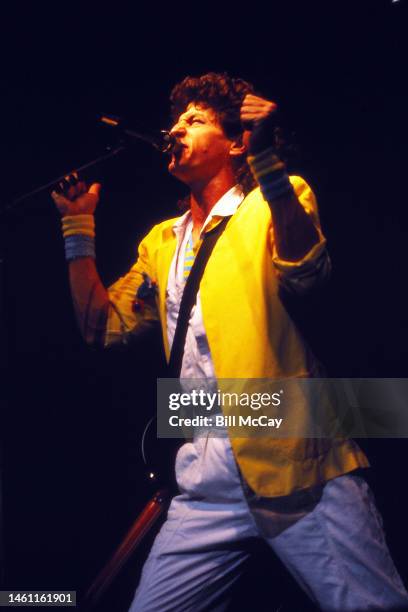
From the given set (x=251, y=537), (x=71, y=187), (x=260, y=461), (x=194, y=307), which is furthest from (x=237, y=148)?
(x=251, y=537)

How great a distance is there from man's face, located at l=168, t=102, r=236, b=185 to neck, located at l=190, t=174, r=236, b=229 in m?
0.03

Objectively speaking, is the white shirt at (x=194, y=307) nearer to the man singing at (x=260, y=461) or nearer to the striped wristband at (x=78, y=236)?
the man singing at (x=260, y=461)

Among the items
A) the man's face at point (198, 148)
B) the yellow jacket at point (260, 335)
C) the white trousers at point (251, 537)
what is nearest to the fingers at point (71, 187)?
the man's face at point (198, 148)

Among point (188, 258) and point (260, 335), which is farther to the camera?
point (188, 258)

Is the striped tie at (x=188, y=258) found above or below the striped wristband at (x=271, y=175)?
below

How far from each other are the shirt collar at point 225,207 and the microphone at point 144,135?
0.29 metres

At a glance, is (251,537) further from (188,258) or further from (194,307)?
(188,258)

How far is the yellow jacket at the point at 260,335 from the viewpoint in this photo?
1.55 metres

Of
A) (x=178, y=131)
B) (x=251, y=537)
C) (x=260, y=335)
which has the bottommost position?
(x=251, y=537)

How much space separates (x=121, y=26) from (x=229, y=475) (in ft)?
7.78

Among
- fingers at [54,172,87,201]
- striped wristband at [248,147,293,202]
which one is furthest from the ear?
striped wristband at [248,147,293,202]

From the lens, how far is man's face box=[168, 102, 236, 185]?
7.24 ft

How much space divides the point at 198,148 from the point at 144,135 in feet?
1.15

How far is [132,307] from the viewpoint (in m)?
2.32
